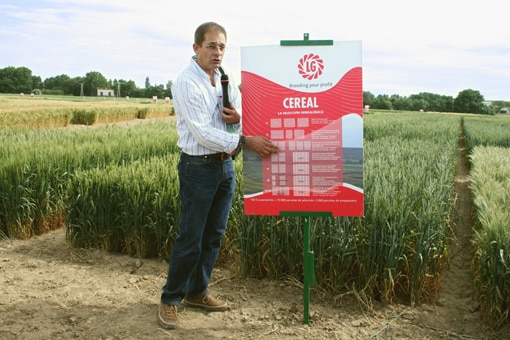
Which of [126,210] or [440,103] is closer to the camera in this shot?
[126,210]

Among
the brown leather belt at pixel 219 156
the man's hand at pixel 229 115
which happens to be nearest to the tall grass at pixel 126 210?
the brown leather belt at pixel 219 156

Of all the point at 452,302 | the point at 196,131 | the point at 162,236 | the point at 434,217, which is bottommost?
the point at 452,302

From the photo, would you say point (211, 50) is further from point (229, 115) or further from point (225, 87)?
point (229, 115)

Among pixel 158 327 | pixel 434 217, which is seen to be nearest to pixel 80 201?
pixel 158 327

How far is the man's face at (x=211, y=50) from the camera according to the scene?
9.70ft

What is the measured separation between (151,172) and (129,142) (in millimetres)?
4144

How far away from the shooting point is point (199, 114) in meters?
2.95

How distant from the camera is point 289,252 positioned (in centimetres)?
395

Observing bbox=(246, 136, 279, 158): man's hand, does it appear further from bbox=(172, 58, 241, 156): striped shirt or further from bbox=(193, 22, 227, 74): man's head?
bbox=(193, 22, 227, 74): man's head

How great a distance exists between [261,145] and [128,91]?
93776 millimetres

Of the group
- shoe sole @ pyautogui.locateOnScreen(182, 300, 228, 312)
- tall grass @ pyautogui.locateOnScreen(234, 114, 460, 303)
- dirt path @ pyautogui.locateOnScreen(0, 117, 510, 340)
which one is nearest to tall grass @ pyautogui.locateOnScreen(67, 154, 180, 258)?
dirt path @ pyautogui.locateOnScreen(0, 117, 510, 340)

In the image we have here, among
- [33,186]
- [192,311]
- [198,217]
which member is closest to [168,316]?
[192,311]

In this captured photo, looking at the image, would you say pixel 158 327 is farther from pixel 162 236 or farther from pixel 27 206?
pixel 27 206

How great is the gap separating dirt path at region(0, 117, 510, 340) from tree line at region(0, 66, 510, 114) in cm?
7744
